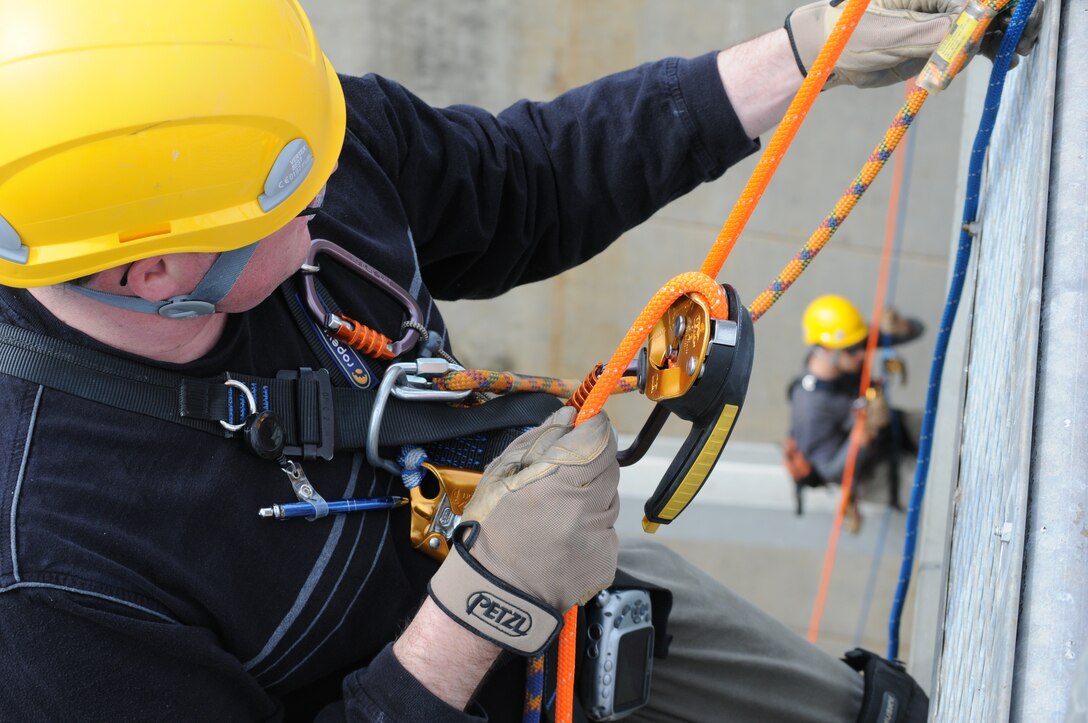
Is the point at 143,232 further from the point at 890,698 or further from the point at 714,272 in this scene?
the point at 890,698

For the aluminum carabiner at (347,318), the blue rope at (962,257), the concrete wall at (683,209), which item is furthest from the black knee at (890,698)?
the concrete wall at (683,209)

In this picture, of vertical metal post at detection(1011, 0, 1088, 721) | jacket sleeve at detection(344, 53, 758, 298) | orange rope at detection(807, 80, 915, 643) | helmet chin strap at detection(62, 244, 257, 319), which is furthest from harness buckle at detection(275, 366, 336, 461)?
orange rope at detection(807, 80, 915, 643)

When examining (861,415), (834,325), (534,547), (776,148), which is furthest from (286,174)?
(834,325)

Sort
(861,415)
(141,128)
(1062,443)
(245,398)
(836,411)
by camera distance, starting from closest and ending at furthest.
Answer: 1. (1062,443)
2. (141,128)
3. (245,398)
4. (861,415)
5. (836,411)

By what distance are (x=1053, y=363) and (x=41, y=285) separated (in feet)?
3.74

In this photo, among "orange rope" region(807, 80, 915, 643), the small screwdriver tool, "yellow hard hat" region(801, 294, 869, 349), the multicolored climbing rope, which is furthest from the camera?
"yellow hard hat" region(801, 294, 869, 349)

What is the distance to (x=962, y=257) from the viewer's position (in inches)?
68.3

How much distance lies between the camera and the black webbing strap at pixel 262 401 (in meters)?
1.26

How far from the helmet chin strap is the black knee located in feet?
4.39

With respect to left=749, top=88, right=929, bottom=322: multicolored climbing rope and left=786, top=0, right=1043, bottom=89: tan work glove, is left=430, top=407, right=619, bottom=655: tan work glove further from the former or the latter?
left=786, top=0, right=1043, bottom=89: tan work glove

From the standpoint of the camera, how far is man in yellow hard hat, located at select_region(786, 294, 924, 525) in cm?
525

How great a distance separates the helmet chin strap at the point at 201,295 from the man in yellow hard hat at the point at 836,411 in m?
4.16

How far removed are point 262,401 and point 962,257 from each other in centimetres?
119

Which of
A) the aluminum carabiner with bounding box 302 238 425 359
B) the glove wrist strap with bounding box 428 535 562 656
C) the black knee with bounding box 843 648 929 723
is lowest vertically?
the black knee with bounding box 843 648 929 723
